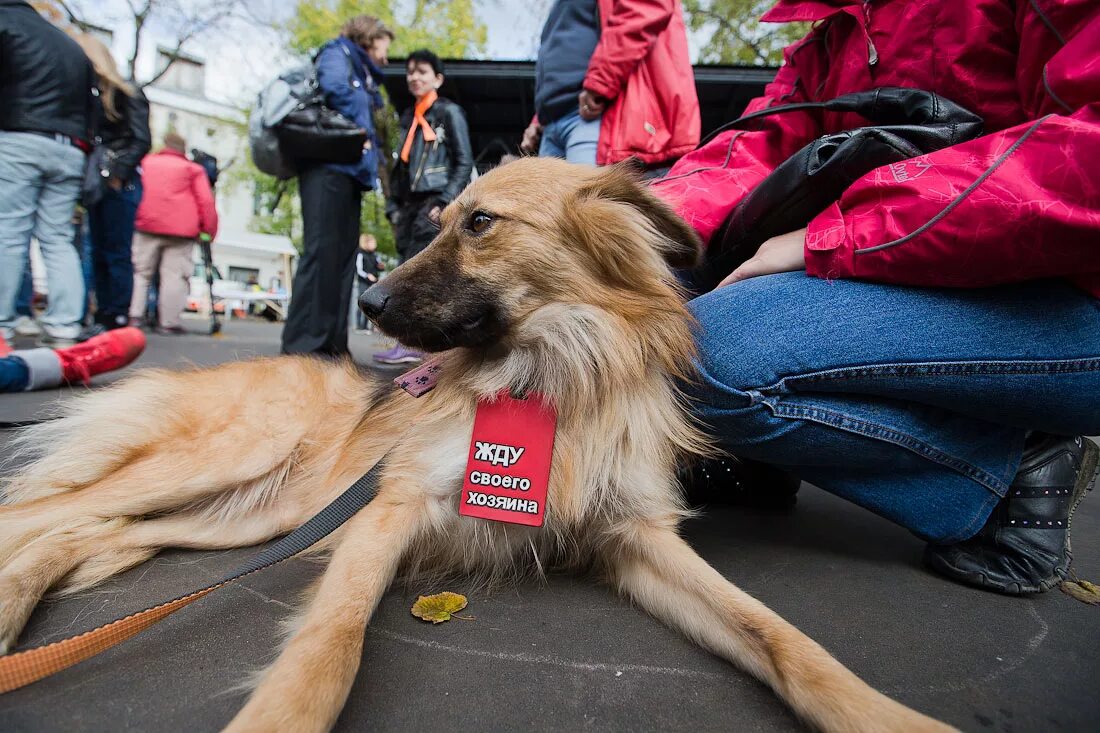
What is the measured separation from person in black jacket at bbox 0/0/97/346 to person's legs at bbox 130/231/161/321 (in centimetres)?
412

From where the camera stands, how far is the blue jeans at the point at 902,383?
1688 mm

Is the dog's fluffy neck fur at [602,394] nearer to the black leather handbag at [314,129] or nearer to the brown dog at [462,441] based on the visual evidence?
the brown dog at [462,441]

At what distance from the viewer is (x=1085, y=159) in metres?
1.41

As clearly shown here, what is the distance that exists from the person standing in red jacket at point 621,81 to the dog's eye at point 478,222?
1.54 metres

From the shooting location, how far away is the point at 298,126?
14.7ft

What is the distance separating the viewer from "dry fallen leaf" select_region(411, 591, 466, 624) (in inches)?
62.6

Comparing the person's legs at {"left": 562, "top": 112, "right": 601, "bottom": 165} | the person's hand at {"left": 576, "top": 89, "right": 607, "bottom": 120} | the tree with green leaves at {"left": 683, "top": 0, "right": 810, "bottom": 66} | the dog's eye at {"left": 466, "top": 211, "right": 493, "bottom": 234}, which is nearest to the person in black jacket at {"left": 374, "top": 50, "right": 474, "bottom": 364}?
the person's legs at {"left": 562, "top": 112, "right": 601, "bottom": 165}

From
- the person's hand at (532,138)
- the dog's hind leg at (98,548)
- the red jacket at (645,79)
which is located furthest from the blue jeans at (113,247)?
the dog's hind leg at (98,548)

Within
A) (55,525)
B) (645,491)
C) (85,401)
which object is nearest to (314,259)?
(85,401)

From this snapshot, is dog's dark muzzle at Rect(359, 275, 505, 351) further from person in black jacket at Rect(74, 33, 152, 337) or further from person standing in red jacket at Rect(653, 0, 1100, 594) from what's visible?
person in black jacket at Rect(74, 33, 152, 337)

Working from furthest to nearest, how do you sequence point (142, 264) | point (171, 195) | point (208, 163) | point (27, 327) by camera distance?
point (208, 163)
point (142, 264)
point (171, 195)
point (27, 327)

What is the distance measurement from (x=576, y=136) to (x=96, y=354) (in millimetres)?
3883

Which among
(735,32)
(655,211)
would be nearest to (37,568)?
(655,211)

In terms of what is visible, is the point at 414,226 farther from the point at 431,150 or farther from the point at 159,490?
the point at 159,490
